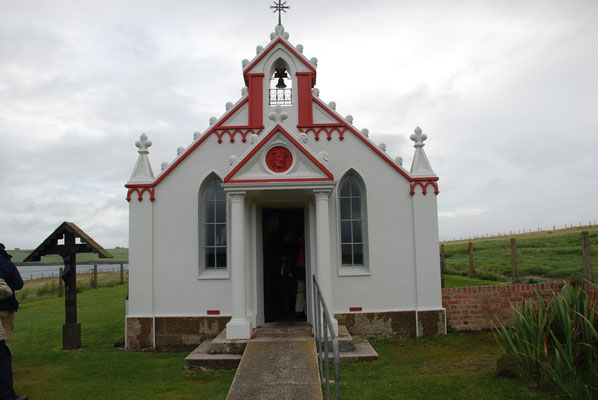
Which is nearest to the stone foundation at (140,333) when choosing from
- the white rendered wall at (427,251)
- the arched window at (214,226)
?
the arched window at (214,226)

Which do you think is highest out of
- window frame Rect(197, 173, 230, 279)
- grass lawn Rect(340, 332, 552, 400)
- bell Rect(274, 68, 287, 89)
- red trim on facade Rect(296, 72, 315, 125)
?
bell Rect(274, 68, 287, 89)

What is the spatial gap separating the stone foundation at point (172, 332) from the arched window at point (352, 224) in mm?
3398

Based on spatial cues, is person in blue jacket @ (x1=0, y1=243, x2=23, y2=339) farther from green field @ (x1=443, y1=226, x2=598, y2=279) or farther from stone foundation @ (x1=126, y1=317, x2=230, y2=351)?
green field @ (x1=443, y1=226, x2=598, y2=279)

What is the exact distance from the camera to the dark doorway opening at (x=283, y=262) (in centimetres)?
1152

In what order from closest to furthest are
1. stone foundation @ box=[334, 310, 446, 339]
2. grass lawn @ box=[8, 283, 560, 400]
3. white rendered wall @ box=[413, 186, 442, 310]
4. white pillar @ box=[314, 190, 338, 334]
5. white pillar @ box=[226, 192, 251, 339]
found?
grass lawn @ box=[8, 283, 560, 400]
white pillar @ box=[226, 192, 251, 339]
white pillar @ box=[314, 190, 338, 334]
stone foundation @ box=[334, 310, 446, 339]
white rendered wall @ box=[413, 186, 442, 310]

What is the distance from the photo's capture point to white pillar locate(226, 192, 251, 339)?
937 centimetres

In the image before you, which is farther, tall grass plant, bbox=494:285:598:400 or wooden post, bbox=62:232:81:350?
wooden post, bbox=62:232:81:350

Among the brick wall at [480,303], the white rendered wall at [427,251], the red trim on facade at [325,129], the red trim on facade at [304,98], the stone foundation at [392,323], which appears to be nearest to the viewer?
the stone foundation at [392,323]

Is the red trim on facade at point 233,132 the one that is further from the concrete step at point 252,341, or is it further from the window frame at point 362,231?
the concrete step at point 252,341

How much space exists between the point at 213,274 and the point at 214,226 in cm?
121

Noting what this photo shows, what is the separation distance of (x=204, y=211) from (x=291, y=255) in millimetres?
2541

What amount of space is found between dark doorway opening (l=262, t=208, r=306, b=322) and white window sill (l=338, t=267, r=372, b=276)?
38.2 inches

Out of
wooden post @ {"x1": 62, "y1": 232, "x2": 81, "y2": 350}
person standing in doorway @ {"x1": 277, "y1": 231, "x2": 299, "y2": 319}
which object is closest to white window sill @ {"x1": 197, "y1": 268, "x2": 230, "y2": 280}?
person standing in doorway @ {"x1": 277, "y1": 231, "x2": 299, "y2": 319}

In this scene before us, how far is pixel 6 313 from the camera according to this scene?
6.88m
